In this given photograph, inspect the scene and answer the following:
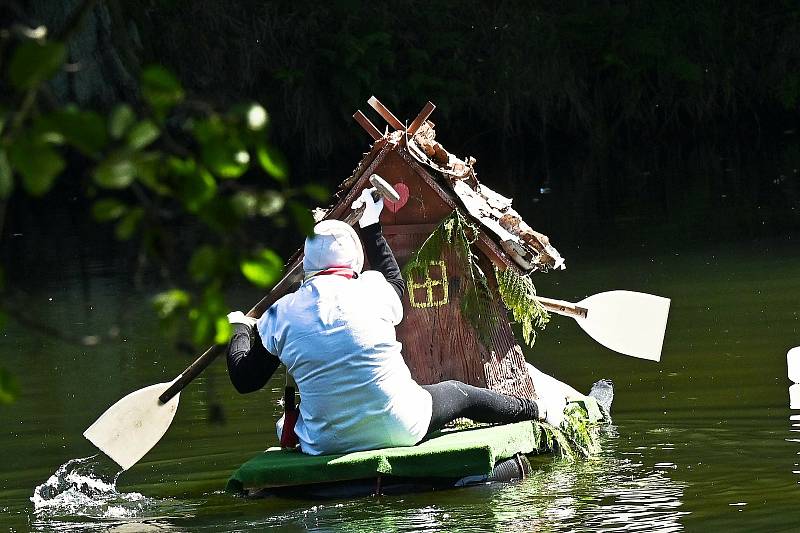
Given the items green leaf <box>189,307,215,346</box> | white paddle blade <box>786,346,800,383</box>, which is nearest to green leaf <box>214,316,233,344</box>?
green leaf <box>189,307,215,346</box>

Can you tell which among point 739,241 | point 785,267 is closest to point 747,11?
point 739,241

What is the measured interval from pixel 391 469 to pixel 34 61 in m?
3.69

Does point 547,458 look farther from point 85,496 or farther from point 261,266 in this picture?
point 261,266

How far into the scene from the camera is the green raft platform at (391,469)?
5.29m

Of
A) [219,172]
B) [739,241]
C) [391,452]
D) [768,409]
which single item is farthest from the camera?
[739,241]

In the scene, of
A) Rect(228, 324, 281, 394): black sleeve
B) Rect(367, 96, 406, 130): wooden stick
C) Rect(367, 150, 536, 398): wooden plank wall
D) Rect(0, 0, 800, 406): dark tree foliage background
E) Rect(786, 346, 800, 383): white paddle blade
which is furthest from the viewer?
Rect(0, 0, 800, 406): dark tree foliage background

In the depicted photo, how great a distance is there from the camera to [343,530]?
16.1ft

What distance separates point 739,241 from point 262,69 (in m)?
11.4

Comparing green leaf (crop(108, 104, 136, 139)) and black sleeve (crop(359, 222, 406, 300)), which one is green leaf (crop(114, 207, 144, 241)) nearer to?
green leaf (crop(108, 104, 136, 139))

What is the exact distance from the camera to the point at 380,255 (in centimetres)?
573

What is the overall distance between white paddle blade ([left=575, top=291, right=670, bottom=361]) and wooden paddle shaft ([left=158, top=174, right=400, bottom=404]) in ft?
3.80

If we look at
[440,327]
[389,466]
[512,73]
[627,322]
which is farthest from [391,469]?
[512,73]

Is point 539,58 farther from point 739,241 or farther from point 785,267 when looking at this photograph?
point 785,267

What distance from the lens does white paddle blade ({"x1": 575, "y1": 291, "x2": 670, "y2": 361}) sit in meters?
A: 6.46
